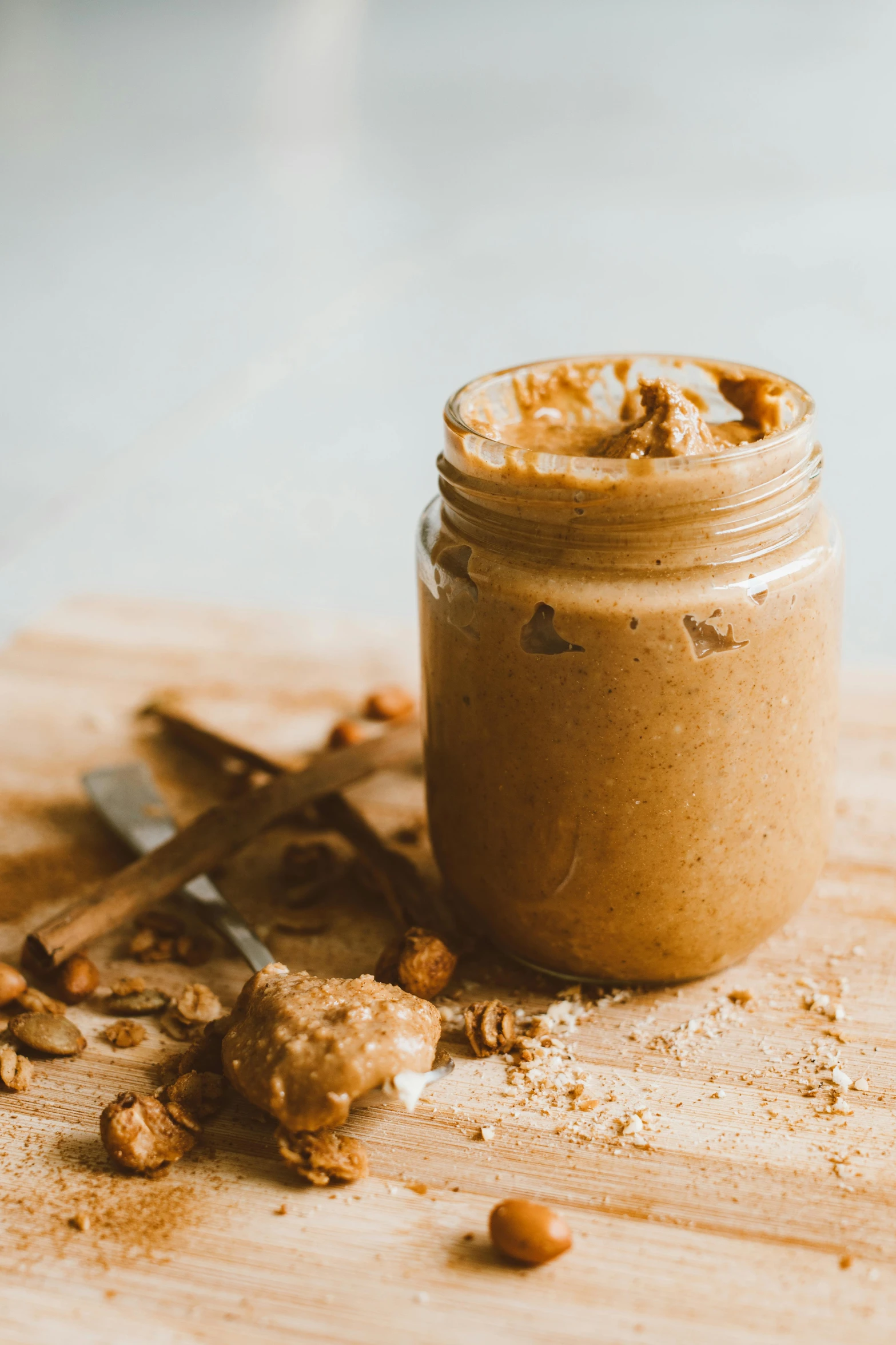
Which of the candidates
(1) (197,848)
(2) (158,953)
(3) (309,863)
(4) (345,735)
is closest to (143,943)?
(2) (158,953)

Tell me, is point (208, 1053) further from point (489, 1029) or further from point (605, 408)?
point (605, 408)

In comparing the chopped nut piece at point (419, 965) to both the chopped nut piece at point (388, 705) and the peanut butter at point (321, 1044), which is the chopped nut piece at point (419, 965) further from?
the chopped nut piece at point (388, 705)

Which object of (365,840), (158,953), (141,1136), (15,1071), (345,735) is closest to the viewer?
(141,1136)

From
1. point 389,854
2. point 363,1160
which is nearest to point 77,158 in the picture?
point 389,854

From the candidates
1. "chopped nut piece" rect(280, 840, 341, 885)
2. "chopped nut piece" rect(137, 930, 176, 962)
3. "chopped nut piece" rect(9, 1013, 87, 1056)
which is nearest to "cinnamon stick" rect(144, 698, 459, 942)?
"chopped nut piece" rect(280, 840, 341, 885)

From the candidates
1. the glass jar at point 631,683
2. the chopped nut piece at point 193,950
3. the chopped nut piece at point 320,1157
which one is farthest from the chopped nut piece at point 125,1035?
the glass jar at point 631,683

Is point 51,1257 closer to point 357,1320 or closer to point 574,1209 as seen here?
point 357,1320

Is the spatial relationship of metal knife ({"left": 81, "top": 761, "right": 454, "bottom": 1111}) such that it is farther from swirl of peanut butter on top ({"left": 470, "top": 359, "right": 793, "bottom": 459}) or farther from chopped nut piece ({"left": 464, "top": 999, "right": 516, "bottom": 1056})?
swirl of peanut butter on top ({"left": 470, "top": 359, "right": 793, "bottom": 459})
